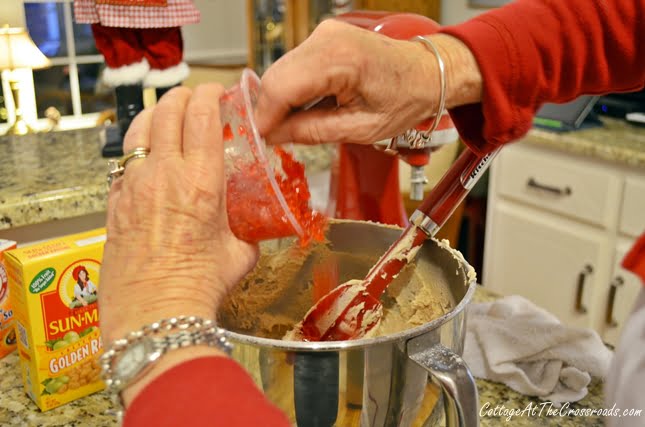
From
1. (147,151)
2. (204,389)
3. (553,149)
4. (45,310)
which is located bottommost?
Result: (553,149)

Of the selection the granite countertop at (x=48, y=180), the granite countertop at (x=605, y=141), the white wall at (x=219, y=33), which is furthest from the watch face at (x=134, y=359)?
the white wall at (x=219, y=33)

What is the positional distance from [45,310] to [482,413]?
51 cm

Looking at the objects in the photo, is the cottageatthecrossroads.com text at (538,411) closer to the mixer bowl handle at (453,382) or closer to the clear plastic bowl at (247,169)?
the mixer bowl handle at (453,382)

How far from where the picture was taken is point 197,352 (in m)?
0.41

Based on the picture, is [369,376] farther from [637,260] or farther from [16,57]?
[16,57]

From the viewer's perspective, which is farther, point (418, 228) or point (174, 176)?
point (418, 228)

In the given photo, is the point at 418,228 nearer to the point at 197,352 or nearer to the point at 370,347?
the point at 370,347

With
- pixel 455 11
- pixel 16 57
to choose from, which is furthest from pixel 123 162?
pixel 455 11

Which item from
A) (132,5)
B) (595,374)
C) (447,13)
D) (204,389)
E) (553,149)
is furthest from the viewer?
(447,13)

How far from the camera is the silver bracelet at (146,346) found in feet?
1.34

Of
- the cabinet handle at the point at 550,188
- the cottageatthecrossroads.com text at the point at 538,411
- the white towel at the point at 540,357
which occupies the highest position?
the white towel at the point at 540,357

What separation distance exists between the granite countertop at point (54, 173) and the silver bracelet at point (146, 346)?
47 cm

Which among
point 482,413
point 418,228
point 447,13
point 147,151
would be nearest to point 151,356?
point 147,151

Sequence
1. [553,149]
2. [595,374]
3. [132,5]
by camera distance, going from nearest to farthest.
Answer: [595,374], [132,5], [553,149]
